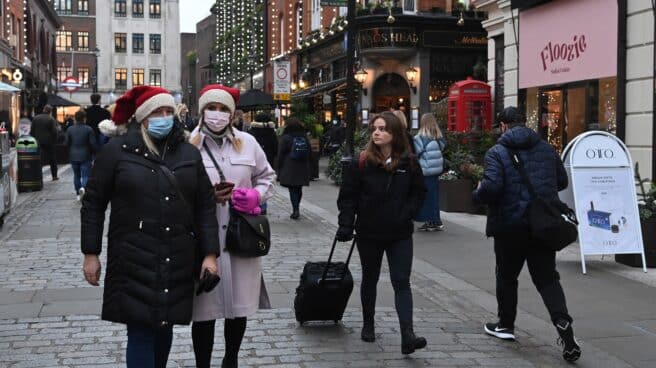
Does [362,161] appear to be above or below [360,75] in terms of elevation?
below

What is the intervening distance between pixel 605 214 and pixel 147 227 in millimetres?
6218

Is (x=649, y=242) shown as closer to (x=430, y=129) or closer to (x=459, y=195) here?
(x=430, y=129)

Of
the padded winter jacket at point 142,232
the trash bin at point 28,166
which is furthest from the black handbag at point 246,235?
the trash bin at point 28,166

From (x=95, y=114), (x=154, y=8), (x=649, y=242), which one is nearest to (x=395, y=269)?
(x=649, y=242)

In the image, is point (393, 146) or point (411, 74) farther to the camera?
point (411, 74)

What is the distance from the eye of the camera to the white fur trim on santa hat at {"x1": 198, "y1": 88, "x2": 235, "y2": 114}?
16.6 feet

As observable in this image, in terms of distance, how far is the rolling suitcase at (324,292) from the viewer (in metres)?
6.45

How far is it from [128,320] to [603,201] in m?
6.29

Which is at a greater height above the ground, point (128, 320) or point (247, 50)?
point (247, 50)

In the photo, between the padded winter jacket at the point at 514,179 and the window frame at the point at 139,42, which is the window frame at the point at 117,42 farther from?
the padded winter jacket at the point at 514,179

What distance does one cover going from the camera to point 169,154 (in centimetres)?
436

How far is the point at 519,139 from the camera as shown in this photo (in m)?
6.05

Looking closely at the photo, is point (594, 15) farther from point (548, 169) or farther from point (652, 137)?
point (548, 169)

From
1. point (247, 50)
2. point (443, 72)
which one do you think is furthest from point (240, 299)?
point (247, 50)
